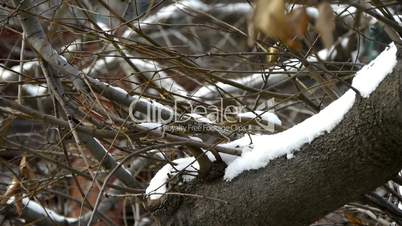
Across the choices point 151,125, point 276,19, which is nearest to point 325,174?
point 151,125

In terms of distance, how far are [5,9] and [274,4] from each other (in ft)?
6.11

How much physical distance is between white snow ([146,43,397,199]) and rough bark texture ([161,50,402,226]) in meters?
0.03

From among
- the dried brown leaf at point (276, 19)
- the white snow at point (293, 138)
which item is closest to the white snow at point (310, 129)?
the white snow at point (293, 138)

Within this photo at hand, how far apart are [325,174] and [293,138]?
21 centimetres

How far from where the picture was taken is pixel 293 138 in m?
2.24

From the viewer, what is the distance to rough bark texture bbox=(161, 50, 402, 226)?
1945 millimetres

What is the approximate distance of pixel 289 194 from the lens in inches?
85.4

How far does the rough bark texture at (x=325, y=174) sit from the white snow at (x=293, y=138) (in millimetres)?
29

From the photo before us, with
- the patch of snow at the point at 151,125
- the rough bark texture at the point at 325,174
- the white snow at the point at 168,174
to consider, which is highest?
the patch of snow at the point at 151,125

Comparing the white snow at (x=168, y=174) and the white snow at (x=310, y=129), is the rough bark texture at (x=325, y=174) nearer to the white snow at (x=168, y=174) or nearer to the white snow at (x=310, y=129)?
the white snow at (x=310, y=129)

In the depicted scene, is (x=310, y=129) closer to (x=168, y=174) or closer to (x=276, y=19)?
(x=168, y=174)

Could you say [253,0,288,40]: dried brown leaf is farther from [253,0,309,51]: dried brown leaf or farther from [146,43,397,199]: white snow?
[146,43,397,199]: white snow

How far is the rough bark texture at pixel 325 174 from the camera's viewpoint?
195 centimetres

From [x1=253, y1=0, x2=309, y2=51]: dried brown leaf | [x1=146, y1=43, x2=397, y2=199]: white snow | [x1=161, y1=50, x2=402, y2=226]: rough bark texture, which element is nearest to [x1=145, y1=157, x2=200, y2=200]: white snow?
[x1=146, y1=43, x2=397, y2=199]: white snow
